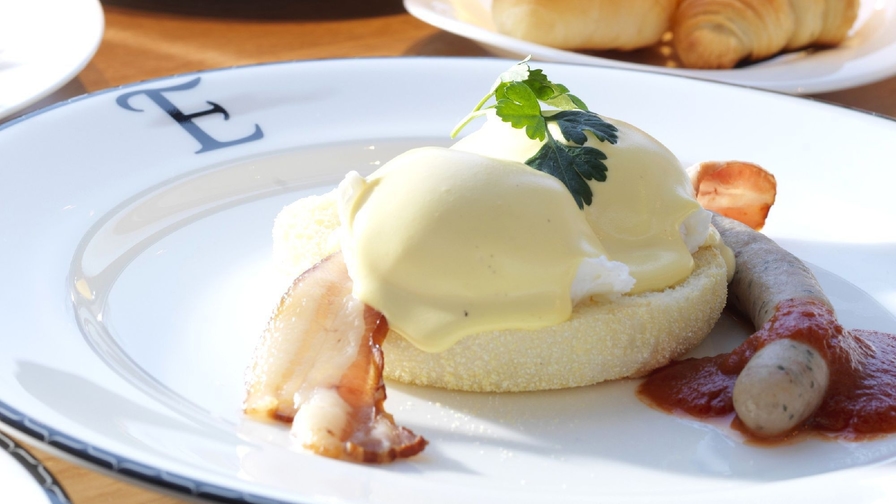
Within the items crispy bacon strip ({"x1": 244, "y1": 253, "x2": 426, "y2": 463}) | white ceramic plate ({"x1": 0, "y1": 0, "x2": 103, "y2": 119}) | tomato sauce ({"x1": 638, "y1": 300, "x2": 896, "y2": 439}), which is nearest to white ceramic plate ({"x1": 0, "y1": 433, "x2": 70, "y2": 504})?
crispy bacon strip ({"x1": 244, "y1": 253, "x2": 426, "y2": 463})

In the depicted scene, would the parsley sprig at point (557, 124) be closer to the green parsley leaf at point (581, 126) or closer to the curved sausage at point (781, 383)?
the green parsley leaf at point (581, 126)

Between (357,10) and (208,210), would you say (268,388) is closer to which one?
(208,210)

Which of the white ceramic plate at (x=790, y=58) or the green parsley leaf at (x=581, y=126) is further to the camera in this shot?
the white ceramic plate at (x=790, y=58)

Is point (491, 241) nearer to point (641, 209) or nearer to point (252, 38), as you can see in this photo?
point (641, 209)

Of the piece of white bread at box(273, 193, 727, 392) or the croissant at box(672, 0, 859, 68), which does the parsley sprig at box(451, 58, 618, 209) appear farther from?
the croissant at box(672, 0, 859, 68)

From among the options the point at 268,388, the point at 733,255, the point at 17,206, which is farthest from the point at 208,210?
the point at 733,255

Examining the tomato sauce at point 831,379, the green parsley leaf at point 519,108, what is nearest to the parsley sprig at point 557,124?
the green parsley leaf at point 519,108

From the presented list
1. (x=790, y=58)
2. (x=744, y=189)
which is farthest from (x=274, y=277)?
(x=790, y=58)
